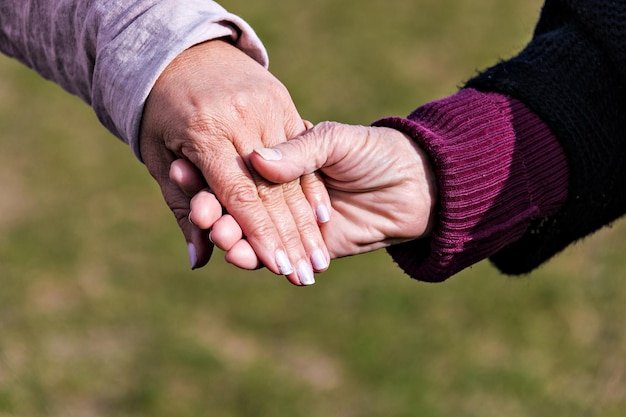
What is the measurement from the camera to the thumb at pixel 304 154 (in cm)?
141

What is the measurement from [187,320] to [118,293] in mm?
324

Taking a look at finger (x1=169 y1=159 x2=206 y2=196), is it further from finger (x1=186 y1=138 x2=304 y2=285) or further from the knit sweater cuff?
the knit sweater cuff

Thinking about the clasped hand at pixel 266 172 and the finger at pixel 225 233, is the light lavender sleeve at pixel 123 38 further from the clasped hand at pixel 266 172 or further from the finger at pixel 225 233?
the finger at pixel 225 233

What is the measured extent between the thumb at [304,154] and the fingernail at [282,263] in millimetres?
122

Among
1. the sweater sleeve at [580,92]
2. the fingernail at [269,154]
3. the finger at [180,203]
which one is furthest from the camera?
the sweater sleeve at [580,92]

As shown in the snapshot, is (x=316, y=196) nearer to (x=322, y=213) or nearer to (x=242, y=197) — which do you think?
(x=322, y=213)

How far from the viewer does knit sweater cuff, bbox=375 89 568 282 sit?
1.56 metres

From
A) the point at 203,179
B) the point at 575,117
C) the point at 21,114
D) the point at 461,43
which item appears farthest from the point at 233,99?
the point at 461,43

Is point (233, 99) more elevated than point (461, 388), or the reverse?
point (233, 99)

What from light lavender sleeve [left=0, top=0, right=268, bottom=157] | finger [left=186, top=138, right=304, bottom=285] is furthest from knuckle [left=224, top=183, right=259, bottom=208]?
light lavender sleeve [left=0, top=0, right=268, bottom=157]

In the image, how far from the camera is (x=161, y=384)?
10.2 feet

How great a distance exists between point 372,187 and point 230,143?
0.93 ft

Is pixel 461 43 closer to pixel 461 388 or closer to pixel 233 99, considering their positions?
pixel 461 388

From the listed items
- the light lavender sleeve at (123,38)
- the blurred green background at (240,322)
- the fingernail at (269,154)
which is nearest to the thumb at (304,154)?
the fingernail at (269,154)
